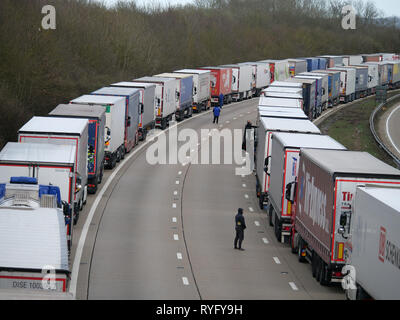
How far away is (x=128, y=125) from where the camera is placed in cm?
4169

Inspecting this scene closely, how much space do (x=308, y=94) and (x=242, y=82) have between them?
18050mm

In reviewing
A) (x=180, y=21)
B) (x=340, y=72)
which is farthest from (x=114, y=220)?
(x=180, y=21)

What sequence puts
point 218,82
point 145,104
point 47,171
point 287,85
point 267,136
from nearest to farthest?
point 47,171
point 267,136
point 145,104
point 287,85
point 218,82

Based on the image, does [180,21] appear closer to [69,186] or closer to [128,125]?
[128,125]

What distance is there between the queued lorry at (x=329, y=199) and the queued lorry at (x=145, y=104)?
22.9 m

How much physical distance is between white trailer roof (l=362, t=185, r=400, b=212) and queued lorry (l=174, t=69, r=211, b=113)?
4552cm

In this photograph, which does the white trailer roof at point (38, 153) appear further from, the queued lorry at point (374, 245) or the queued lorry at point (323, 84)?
the queued lorry at point (323, 84)

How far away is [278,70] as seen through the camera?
91812mm

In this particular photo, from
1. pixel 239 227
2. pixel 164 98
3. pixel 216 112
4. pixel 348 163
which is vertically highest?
pixel 348 163

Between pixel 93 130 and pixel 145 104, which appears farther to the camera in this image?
pixel 145 104

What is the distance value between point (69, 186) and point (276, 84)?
3589 centimetres

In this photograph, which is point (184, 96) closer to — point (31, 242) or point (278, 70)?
point (278, 70)

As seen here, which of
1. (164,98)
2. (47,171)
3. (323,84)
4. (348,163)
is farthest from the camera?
(323,84)

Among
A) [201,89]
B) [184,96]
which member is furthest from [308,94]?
[201,89]
